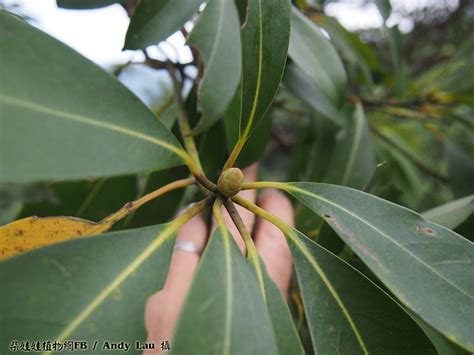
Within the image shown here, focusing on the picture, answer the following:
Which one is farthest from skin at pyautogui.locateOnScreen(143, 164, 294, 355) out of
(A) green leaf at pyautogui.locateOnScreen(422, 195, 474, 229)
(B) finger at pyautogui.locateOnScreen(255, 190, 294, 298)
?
(A) green leaf at pyautogui.locateOnScreen(422, 195, 474, 229)

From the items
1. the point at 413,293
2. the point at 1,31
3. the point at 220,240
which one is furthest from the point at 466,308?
the point at 1,31

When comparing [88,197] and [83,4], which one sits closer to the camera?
[83,4]

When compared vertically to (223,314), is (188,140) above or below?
A: above

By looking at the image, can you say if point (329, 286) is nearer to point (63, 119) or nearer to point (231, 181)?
point (231, 181)

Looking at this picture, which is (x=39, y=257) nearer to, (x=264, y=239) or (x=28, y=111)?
(x=28, y=111)

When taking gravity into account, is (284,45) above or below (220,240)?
above

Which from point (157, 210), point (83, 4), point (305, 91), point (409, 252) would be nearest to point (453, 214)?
point (409, 252)

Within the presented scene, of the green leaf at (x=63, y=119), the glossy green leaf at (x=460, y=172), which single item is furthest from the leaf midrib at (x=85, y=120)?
the glossy green leaf at (x=460, y=172)
